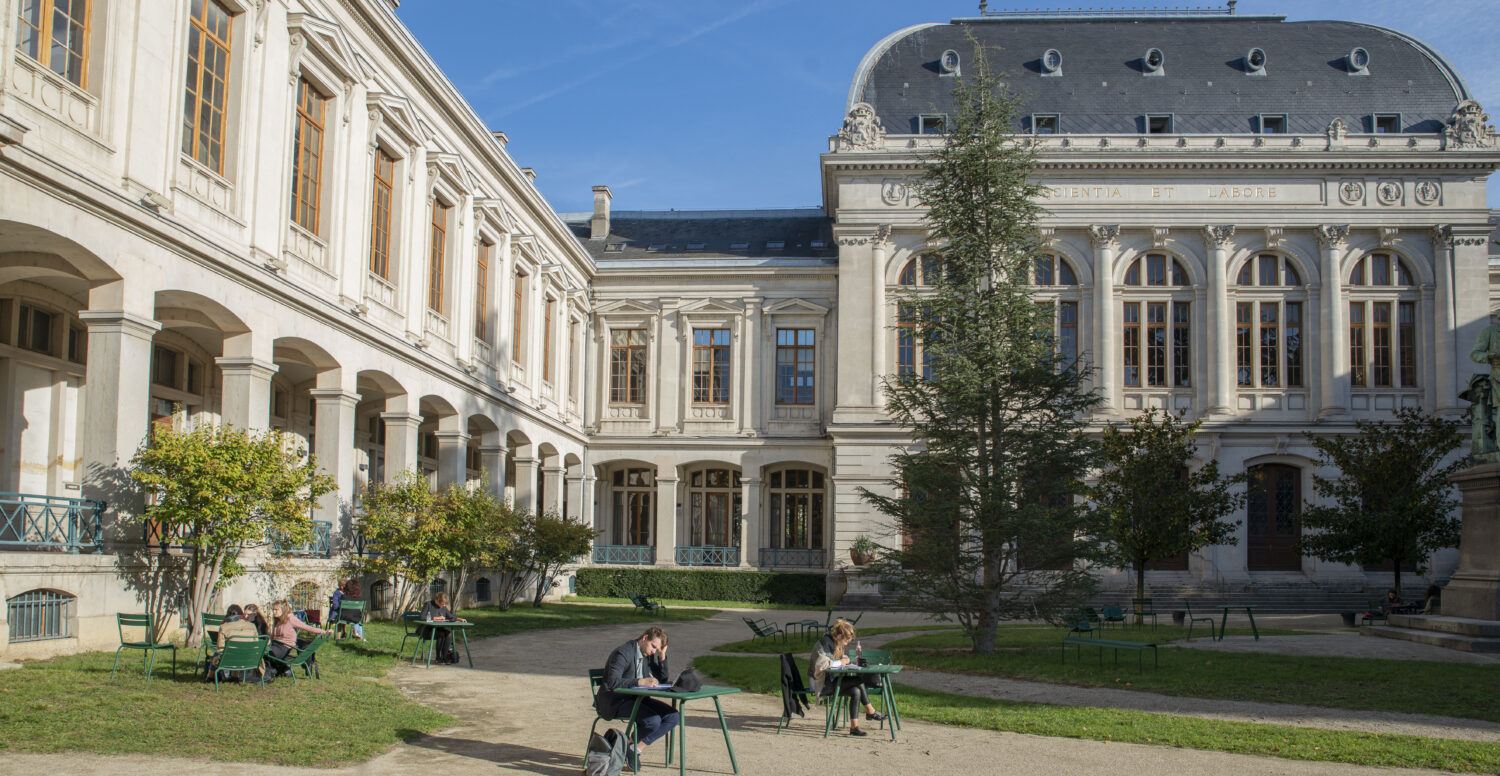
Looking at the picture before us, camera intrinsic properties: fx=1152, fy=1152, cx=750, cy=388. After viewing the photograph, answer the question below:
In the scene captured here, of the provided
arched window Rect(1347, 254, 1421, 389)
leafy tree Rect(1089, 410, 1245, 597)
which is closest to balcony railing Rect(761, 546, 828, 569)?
leafy tree Rect(1089, 410, 1245, 597)

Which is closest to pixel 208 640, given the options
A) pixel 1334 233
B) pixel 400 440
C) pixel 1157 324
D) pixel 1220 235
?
pixel 400 440

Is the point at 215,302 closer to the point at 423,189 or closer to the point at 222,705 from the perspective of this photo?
the point at 222,705

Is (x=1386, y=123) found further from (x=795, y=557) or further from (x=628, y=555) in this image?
(x=628, y=555)

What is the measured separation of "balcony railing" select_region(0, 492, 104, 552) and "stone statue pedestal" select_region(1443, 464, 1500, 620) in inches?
804

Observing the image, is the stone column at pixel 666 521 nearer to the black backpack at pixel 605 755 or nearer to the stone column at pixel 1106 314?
the stone column at pixel 1106 314

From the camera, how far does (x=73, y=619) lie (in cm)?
1392

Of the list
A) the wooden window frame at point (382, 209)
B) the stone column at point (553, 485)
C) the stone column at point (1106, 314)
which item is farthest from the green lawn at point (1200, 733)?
the stone column at point (1106, 314)

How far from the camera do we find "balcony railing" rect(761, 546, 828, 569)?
41.9 m

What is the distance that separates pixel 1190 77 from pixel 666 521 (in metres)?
25.5

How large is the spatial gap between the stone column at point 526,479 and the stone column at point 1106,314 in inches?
769

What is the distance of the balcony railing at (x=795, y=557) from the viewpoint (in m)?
41.9

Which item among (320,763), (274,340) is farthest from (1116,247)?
(320,763)

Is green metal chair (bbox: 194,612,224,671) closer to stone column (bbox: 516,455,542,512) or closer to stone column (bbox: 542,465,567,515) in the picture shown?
stone column (bbox: 516,455,542,512)

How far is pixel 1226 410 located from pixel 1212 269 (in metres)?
4.95
